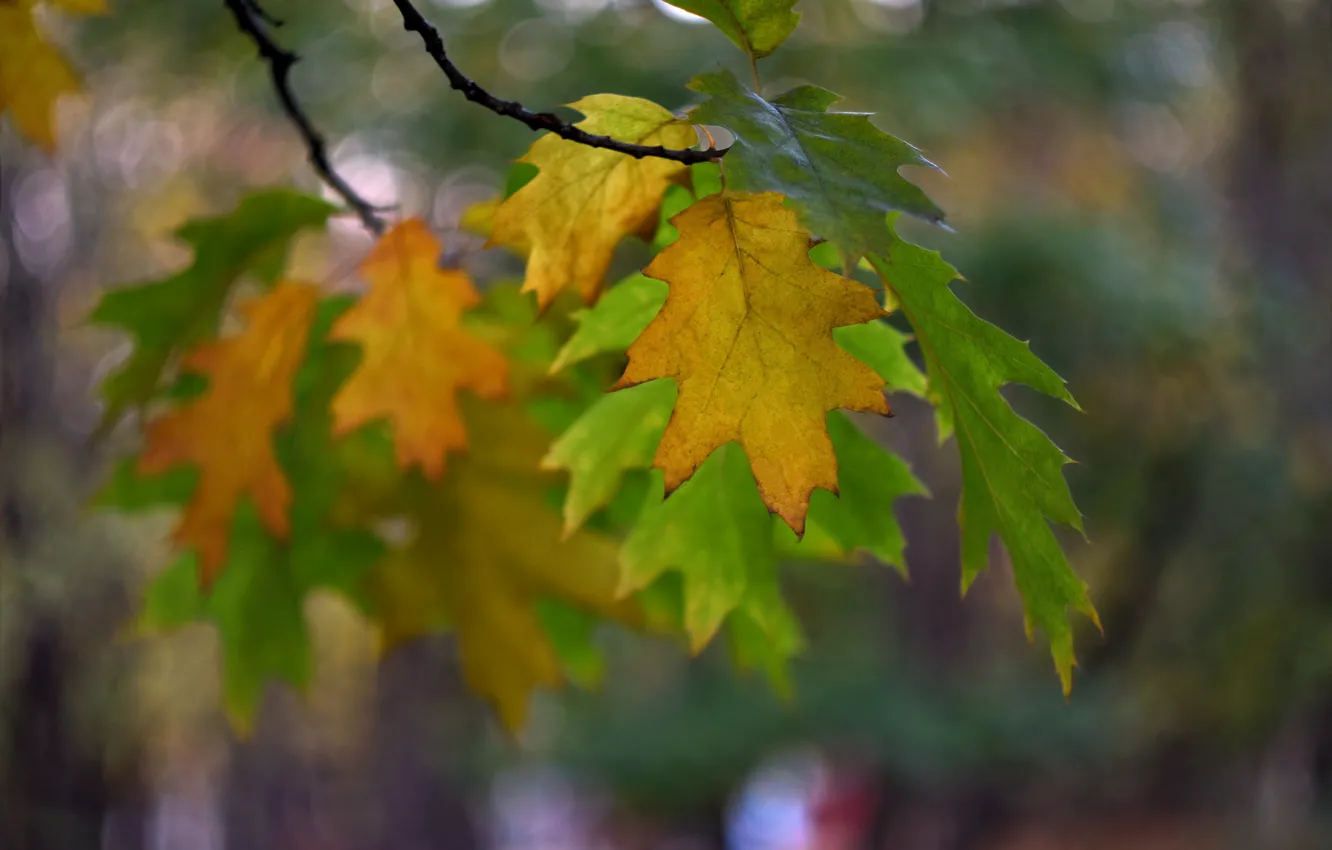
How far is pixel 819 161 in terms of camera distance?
0.74 meters

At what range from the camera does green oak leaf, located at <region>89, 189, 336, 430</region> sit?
1289 millimetres

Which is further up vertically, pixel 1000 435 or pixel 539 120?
pixel 539 120

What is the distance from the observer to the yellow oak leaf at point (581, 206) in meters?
0.92

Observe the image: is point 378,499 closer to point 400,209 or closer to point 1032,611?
point 400,209

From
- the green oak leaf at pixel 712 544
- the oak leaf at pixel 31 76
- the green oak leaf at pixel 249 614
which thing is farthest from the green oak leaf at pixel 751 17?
the green oak leaf at pixel 249 614

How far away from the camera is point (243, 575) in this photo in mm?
1601

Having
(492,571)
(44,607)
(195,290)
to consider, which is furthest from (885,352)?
(44,607)

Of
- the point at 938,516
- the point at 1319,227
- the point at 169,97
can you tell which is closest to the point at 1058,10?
the point at 1319,227

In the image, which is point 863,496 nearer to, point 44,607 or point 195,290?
point 195,290

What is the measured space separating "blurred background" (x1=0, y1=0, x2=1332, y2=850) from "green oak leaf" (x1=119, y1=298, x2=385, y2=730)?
60.4 inches

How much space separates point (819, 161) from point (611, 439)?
0.47m

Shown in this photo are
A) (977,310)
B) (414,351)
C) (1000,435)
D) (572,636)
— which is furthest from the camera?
(977,310)

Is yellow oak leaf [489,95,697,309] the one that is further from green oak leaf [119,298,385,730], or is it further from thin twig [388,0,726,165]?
green oak leaf [119,298,385,730]

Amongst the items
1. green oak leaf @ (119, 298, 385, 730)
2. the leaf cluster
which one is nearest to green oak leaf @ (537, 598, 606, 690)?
the leaf cluster
